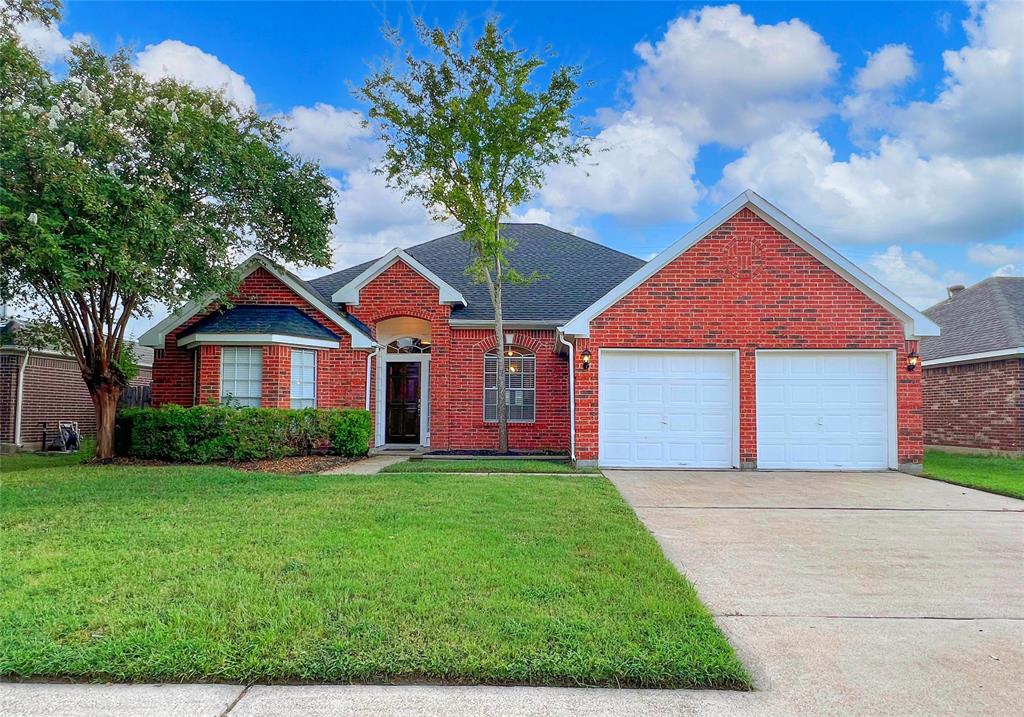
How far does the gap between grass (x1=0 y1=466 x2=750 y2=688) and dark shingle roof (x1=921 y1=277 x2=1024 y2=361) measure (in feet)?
44.4

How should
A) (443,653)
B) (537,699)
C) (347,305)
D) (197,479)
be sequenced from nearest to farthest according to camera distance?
(537,699) < (443,653) < (197,479) < (347,305)

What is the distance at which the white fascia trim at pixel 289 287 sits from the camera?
538 inches

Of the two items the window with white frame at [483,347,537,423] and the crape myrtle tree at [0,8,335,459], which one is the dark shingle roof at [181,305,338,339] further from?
the window with white frame at [483,347,537,423]

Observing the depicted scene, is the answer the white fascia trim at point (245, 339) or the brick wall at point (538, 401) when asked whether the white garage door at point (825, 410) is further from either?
the white fascia trim at point (245, 339)

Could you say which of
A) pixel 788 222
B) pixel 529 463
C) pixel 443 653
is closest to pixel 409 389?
pixel 529 463

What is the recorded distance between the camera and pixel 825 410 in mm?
11141

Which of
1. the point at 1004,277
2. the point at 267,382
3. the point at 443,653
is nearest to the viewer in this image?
the point at 443,653

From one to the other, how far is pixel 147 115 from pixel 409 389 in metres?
8.09

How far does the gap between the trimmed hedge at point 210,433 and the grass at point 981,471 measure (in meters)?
11.7

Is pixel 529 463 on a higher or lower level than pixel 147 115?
lower

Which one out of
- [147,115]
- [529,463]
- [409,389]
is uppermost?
[147,115]

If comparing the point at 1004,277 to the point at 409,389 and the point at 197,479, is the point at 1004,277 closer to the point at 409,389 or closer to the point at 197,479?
the point at 409,389

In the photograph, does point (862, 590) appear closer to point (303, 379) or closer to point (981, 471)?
point (981, 471)

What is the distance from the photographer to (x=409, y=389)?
1562 centimetres
